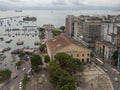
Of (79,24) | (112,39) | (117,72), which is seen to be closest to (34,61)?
(117,72)

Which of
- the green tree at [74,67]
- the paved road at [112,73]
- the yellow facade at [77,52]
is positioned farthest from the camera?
the yellow facade at [77,52]

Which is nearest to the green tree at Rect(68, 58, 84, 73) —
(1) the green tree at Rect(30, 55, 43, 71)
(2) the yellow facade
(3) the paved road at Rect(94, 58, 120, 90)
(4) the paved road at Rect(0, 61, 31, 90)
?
(3) the paved road at Rect(94, 58, 120, 90)

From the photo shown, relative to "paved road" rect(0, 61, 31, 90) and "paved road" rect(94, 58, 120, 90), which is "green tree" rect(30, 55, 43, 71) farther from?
"paved road" rect(94, 58, 120, 90)

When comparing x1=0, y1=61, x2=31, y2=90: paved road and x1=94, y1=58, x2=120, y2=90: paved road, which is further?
x1=94, y1=58, x2=120, y2=90: paved road

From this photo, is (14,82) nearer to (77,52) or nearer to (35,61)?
(35,61)

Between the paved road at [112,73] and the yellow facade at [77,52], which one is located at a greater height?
the yellow facade at [77,52]

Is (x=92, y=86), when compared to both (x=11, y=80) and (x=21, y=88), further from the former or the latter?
(x=11, y=80)

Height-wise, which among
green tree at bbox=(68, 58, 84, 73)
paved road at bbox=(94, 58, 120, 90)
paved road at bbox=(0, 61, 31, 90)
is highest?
green tree at bbox=(68, 58, 84, 73)

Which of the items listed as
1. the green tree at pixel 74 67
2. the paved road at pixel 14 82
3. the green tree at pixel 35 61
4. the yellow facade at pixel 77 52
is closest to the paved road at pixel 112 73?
the yellow facade at pixel 77 52

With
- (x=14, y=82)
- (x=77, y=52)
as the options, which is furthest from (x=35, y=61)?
(x=77, y=52)

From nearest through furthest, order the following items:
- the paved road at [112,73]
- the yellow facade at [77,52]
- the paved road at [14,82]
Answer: the paved road at [14,82]
the paved road at [112,73]
the yellow facade at [77,52]

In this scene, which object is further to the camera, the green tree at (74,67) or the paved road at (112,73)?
the green tree at (74,67)

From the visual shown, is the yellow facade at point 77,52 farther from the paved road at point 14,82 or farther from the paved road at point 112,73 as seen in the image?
the paved road at point 14,82
